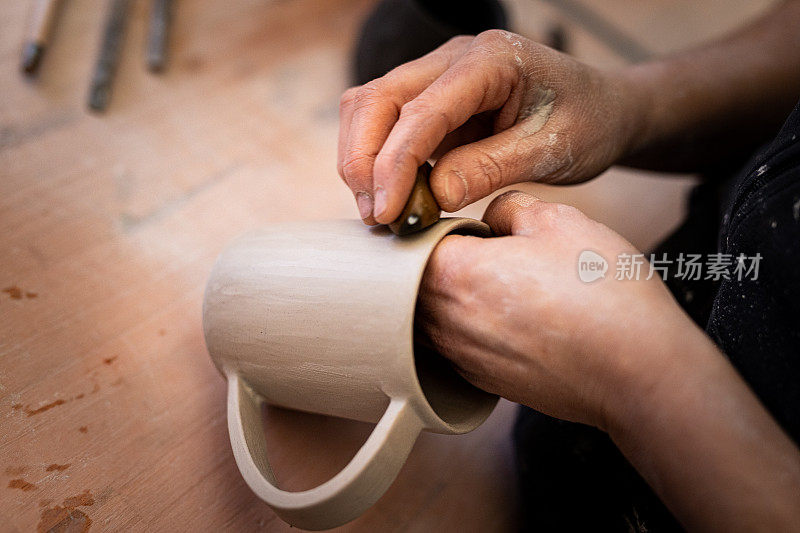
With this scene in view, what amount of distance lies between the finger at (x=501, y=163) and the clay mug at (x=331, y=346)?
0.04 meters

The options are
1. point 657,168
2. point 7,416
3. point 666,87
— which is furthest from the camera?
point 657,168

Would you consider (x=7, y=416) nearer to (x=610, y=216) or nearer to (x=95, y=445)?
(x=95, y=445)

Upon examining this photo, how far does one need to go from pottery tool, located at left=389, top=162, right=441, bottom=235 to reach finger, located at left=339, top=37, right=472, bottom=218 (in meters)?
0.04

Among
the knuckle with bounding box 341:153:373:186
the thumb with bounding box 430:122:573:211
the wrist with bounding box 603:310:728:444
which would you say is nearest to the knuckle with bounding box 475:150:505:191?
the thumb with bounding box 430:122:573:211

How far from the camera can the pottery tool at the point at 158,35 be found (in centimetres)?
87

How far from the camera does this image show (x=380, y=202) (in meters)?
0.49

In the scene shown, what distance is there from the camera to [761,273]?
0.48m

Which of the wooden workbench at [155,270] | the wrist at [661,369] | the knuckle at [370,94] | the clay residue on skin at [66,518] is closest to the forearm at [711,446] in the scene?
the wrist at [661,369]

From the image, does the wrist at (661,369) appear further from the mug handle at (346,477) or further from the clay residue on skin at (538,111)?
the clay residue on skin at (538,111)

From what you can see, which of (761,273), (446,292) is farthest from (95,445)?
(761,273)

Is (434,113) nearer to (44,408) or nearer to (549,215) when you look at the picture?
(549,215)

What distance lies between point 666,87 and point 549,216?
1.25ft

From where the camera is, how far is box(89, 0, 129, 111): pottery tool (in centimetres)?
81

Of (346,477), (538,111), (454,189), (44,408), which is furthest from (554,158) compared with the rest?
(44,408)
